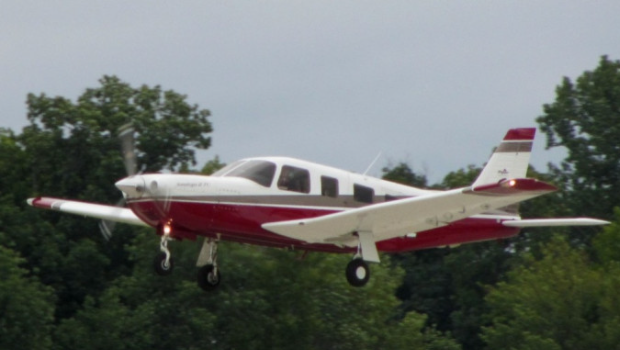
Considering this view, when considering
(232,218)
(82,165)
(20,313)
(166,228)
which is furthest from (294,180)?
(82,165)

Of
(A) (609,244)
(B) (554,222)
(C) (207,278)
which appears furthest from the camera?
(A) (609,244)

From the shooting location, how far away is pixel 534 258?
58906 mm

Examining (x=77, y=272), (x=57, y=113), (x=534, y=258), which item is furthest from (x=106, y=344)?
(x=534, y=258)

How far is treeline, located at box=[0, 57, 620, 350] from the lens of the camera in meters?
47.3

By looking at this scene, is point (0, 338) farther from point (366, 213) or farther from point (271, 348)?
point (366, 213)

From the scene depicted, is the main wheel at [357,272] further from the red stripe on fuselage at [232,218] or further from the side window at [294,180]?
the side window at [294,180]

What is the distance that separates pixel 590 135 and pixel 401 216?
121ft

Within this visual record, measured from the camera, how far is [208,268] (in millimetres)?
31141

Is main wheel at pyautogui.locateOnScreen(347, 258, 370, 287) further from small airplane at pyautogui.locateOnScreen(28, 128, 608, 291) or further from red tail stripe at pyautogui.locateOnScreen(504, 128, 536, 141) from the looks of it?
red tail stripe at pyautogui.locateOnScreen(504, 128, 536, 141)

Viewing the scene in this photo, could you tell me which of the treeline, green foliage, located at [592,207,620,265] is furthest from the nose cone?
green foliage, located at [592,207,620,265]

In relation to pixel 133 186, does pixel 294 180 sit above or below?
above

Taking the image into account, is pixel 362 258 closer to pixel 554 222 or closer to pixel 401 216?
pixel 401 216

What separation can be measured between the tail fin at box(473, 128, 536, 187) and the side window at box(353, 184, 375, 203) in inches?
96.6

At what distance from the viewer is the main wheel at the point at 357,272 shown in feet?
103
